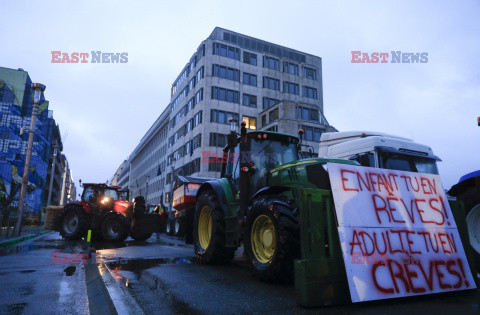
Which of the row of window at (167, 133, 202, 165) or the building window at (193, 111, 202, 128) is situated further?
the building window at (193, 111, 202, 128)

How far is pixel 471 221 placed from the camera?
5863mm

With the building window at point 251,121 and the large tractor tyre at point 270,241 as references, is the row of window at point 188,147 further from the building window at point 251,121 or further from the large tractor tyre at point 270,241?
the large tractor tyre at point 270,241

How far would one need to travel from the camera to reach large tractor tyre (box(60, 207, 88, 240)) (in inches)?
575

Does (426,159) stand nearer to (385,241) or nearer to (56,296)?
(385,241)

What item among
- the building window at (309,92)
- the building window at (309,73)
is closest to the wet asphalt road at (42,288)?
A: the building window at (309,92)

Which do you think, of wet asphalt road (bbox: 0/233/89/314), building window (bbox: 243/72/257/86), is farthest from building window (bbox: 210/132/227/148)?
wet asphalt road (bbox: 0/233/89/314)

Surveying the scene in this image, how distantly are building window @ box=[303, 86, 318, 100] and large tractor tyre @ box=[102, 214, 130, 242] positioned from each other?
44.2 m

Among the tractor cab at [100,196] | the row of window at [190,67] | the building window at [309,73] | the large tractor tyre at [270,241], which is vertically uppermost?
the row of window at [190,67]

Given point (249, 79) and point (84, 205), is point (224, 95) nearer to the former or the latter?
point (249, 79)

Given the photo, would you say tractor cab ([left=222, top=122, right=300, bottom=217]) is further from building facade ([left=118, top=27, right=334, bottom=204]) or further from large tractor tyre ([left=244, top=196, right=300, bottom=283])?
building facade ([left=118, top=27, right=334, bottom=204])

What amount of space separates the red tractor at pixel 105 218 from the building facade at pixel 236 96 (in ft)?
84.0

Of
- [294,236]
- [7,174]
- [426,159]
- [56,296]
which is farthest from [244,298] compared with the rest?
[7,174]

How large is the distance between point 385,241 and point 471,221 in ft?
9.37

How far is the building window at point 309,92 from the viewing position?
2106 inches
